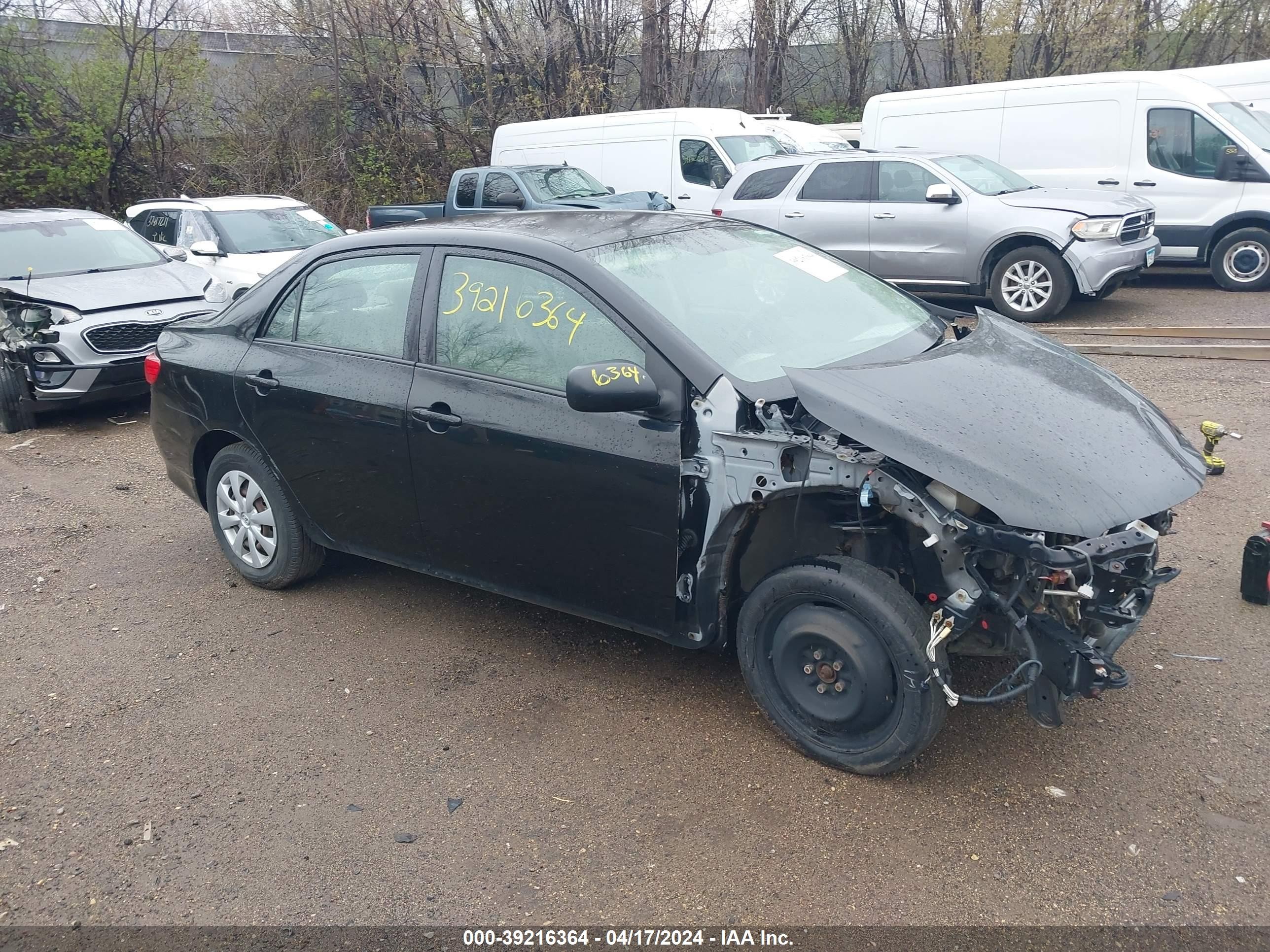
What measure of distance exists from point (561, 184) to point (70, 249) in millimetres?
6514

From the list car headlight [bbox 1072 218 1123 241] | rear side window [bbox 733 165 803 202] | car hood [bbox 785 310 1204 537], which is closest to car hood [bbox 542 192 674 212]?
rear side window [bbox 733 165 803 202]

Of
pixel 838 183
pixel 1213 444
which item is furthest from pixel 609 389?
pixel 838 183

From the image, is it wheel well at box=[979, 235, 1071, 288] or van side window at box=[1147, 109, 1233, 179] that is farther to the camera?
van side window at box=[1147, 109, 1233, 179]

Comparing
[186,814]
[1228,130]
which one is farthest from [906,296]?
[1228,130]

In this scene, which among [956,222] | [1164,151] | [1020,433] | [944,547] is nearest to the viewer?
[944,547]

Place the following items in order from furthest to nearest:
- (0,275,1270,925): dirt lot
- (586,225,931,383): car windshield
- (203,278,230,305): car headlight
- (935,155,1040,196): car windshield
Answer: (935,155,1040,196): car windshield < (203,278,230,305): car headlight < (586,225,931,383): car windshield < (0,275,1270,925): dirt lot

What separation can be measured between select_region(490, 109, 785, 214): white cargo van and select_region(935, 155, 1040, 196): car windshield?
3.54 meters

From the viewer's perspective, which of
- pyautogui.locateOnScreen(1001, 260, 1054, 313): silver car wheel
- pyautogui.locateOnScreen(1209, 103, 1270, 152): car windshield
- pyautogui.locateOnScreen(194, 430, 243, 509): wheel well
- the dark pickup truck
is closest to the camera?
pyautogui.locateOnScreen(194, 430, 243, 509): wheel well

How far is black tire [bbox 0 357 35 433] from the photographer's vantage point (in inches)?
324

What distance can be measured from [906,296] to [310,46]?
2048 cm

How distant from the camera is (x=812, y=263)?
445 cm

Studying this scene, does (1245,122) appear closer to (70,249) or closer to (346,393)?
(346,393)

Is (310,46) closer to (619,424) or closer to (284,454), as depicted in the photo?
(284,454)

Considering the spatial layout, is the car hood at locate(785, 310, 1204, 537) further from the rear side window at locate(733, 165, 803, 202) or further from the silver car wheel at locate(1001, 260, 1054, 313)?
the rear side window at locate(733, 165, 803, 202)
